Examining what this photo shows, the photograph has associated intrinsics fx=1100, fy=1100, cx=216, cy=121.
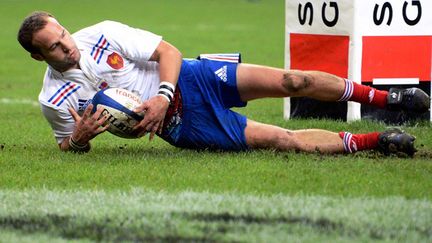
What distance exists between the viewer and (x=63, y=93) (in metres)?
7.00

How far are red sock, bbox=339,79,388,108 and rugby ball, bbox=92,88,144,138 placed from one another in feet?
4.47

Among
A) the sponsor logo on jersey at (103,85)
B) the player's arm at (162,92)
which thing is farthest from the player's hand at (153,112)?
the sponsor logo on jersey at (103,85)

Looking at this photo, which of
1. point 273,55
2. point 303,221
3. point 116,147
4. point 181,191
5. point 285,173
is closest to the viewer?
point 303,221

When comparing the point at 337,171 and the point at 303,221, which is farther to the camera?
the point at 337,171

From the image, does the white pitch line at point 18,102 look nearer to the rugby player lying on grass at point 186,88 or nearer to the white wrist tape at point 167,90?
the rugby player lying on grass at point 186,88

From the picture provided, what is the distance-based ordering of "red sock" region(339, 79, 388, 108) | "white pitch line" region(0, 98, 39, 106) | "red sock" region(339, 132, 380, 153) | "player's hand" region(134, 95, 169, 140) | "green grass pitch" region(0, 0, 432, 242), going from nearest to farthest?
"green grass pitch" region(0, 0, 432, 242) → "player's hand" region(134, 95, 169, 140) → "red sock" region(339, 132, 380, 153) → "red sock" region(339, 79, 388, 108) → "white pitch line" region(0, 98, 39, 106)

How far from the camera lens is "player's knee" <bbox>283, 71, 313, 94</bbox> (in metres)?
6.98

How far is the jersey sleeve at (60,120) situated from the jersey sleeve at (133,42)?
1.81 ft

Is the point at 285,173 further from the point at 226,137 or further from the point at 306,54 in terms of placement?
the point at 306,54

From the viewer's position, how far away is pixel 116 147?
7.91 metres

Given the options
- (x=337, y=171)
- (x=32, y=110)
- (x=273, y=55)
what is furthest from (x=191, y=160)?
(x=273, y=55)

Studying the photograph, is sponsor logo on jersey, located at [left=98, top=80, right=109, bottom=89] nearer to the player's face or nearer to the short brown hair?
the player's face

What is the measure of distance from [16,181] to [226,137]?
1.48 meters

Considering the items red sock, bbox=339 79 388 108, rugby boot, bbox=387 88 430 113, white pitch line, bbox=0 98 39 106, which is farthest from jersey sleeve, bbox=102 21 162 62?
white pitch line, bbox=0 98 39 106
